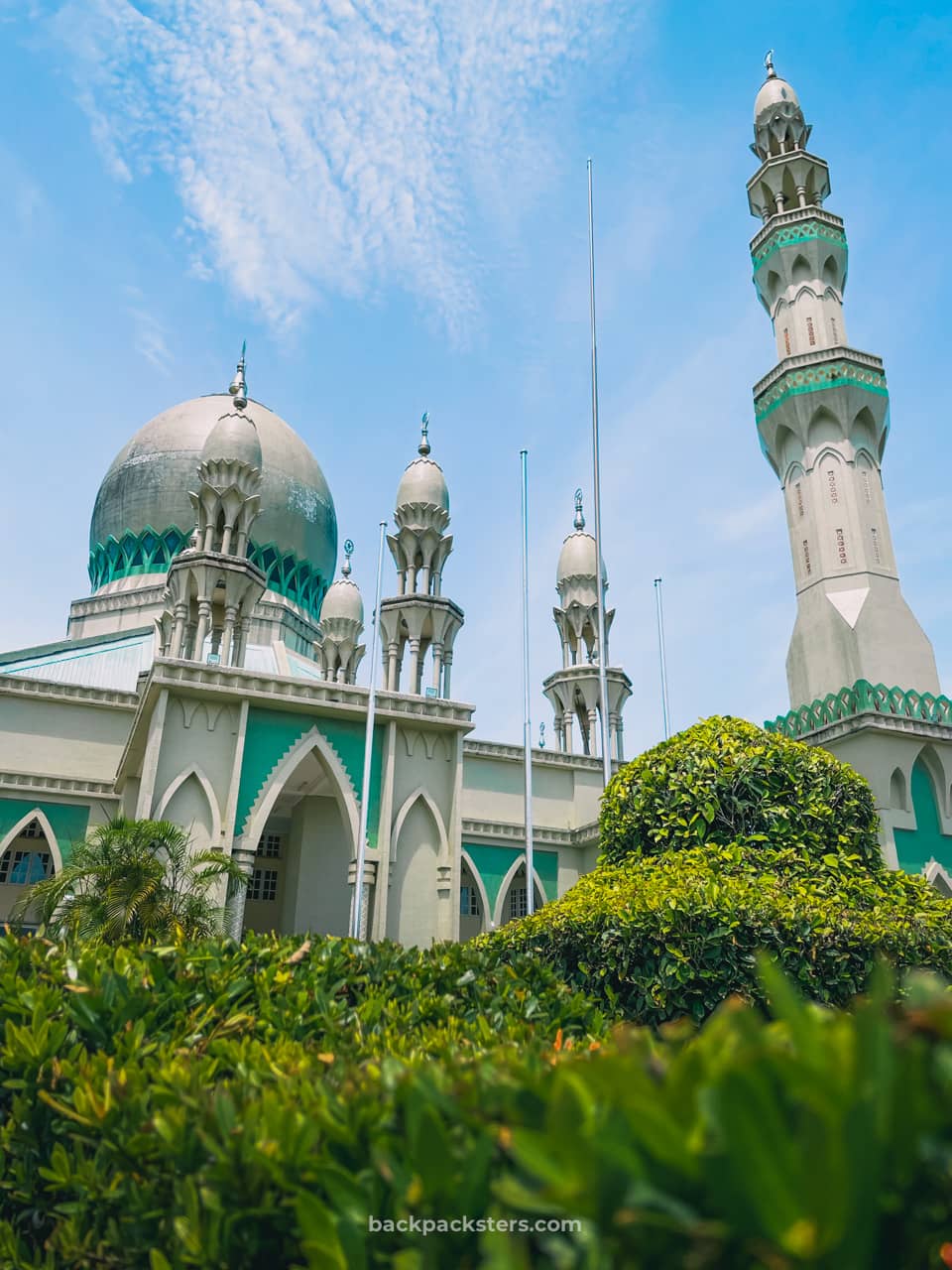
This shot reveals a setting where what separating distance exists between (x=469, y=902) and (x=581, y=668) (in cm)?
757

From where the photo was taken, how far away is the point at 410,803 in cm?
1852

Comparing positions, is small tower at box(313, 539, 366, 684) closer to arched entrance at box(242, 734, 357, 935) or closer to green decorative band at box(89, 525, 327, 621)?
green decorative band at box(89, 525, 327, 621)

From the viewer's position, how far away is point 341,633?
32.9 meters

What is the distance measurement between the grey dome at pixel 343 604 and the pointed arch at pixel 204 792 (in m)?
16.2

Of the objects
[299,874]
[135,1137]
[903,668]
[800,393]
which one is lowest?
[135,1137]

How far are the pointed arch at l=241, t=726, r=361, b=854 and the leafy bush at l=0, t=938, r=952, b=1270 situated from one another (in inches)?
511

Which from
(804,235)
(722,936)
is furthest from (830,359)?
(722,936)

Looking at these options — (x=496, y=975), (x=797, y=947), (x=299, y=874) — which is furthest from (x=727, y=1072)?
(x=299, y=874)

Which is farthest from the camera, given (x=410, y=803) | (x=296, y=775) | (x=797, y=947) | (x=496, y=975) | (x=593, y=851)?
(x=593, y=851)

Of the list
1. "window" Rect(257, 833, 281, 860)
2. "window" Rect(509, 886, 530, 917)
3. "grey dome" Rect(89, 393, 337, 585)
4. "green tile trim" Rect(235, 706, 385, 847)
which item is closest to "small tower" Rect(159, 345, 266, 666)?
"green tile trim" Rect(235, 706, 385, 847)

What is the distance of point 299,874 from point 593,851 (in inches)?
291

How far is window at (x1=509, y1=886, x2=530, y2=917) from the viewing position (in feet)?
80.7

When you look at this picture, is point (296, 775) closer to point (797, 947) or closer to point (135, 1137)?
point (797, 947)

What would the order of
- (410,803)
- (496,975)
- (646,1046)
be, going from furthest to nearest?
1. (410,803)
2. (496,975)
3. (646,1046)
